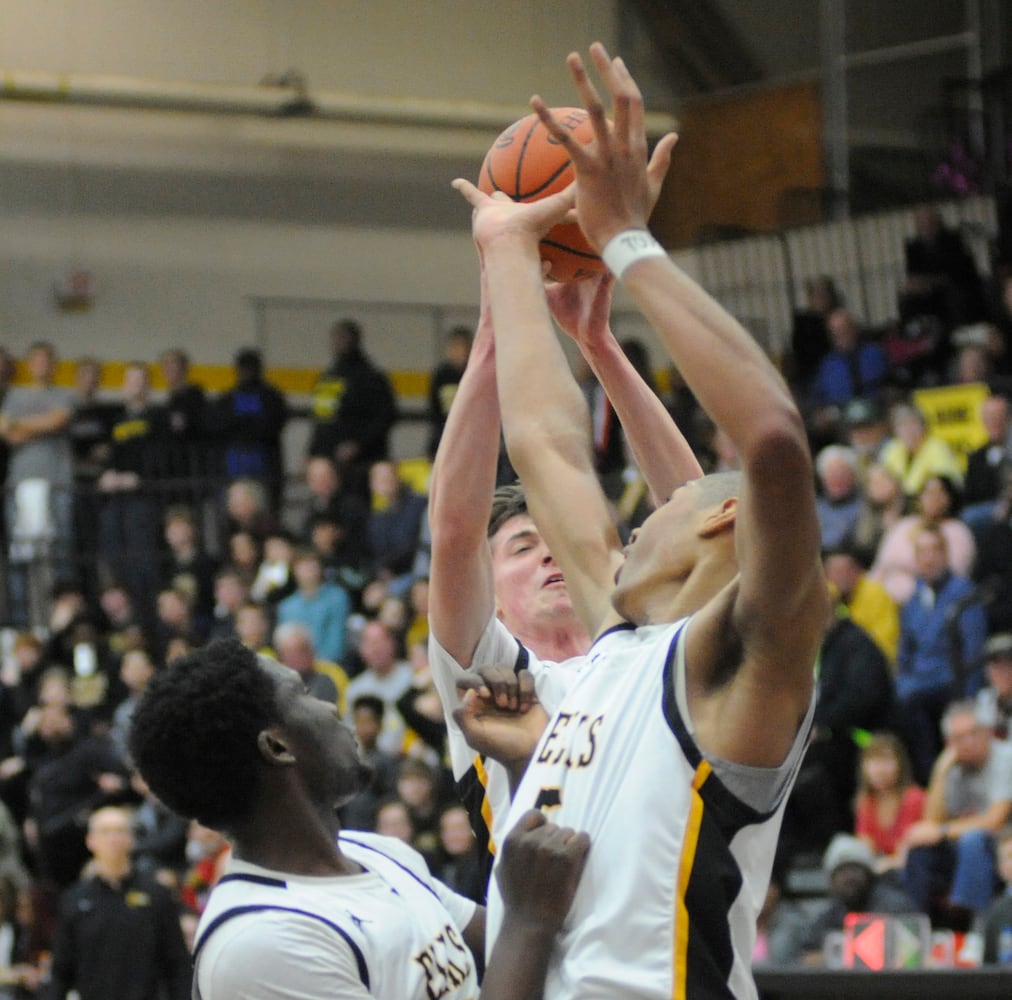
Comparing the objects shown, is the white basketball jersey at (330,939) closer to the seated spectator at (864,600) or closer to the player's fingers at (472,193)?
the player's fingers at (472,193)

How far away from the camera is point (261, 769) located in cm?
306

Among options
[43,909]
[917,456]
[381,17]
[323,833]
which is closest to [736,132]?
[381,17]

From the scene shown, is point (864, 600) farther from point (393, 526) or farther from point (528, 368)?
point (528, 368)

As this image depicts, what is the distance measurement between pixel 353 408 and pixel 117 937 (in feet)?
19.9

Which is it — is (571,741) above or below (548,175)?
below

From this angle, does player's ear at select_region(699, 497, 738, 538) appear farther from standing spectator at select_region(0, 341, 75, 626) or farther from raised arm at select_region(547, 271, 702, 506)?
standing spectator at select_region(0, 341, 75, 626)

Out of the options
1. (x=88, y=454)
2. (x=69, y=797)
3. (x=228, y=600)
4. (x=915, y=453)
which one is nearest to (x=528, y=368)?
(x=915, y=453)

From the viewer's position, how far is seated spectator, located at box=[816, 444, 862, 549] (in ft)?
34.7

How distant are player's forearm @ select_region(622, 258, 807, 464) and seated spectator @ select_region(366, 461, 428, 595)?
969 cm

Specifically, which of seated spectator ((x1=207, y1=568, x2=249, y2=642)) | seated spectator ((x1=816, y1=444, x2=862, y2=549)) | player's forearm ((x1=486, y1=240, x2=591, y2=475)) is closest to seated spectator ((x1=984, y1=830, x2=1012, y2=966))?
seated spectator ((x1=816, y1=444, x2=862, y2=549))

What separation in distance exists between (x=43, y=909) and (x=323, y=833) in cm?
798

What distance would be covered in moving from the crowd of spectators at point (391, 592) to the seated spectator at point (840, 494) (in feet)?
0.05

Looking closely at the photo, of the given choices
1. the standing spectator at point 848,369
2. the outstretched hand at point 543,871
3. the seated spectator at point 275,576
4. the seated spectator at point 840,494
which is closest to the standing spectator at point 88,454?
the seated spectator at point 275,576

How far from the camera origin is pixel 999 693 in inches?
331
